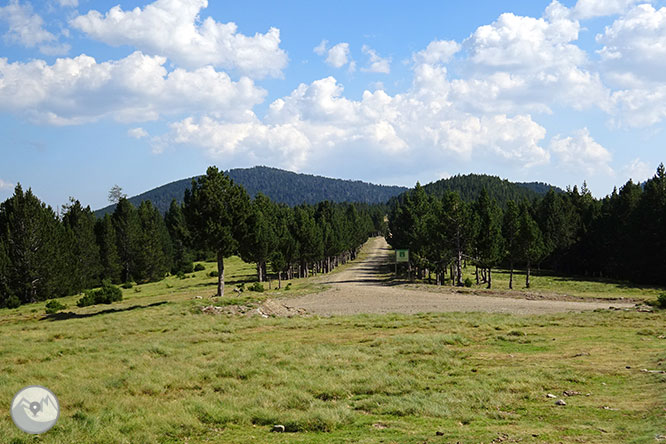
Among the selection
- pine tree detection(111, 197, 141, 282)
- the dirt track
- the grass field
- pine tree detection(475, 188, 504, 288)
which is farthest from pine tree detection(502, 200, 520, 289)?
pine tree detection(111, 197, 141, 282)

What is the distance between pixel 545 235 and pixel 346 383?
286 feet

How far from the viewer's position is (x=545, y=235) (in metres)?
90.2

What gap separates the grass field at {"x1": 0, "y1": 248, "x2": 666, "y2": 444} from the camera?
9.94 m

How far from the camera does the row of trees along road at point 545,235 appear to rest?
198 feet

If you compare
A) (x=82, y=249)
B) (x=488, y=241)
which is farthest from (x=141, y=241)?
(x=488, y=241)

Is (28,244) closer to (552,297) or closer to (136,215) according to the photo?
(136,215)

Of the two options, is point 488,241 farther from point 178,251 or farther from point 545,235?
point 178,251

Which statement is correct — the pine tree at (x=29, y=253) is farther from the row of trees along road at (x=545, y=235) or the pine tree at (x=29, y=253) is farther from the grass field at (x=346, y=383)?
the row of trees along road at (x=545, y=235)

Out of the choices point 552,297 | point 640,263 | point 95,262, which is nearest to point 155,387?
point 552,297

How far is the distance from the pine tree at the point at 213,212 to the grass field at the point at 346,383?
15325 mm

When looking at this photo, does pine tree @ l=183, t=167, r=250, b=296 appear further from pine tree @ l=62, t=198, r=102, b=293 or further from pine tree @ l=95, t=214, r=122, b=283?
pine tree @ l=95, t=214, r=122, b=283

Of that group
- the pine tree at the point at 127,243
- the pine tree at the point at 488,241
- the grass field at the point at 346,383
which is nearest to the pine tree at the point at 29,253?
the pine tree at the point at 127,243

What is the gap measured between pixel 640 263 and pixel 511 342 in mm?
64931

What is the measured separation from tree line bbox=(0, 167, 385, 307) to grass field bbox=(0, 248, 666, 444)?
663 inches
